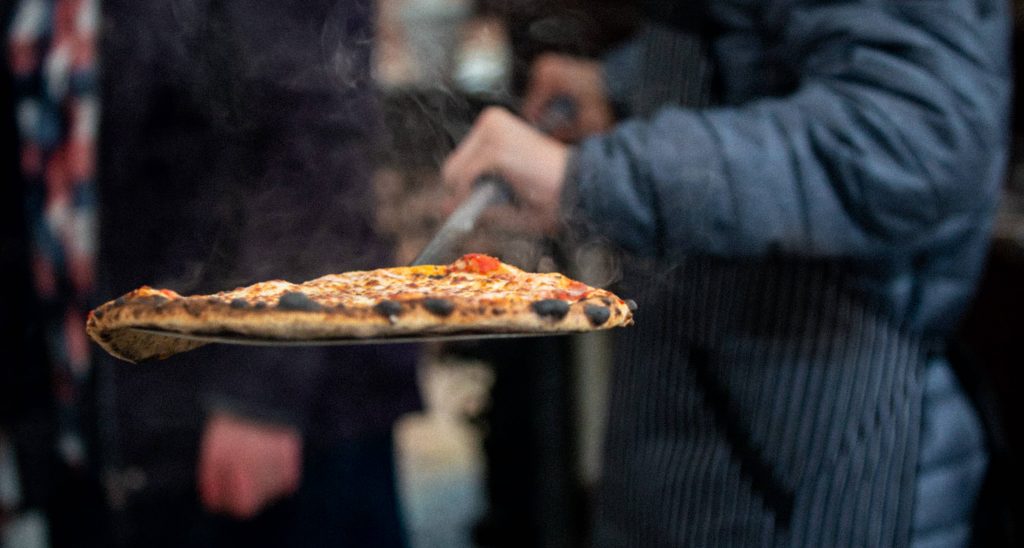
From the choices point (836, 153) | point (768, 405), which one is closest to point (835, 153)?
point (836, 153)

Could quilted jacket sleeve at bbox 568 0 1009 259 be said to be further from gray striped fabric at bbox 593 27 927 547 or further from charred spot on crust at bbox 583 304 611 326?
charred spot on crust at bbox 583 304 611 326

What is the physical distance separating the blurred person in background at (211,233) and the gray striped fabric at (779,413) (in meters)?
0.30

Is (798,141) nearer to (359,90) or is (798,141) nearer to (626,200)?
(626,200)

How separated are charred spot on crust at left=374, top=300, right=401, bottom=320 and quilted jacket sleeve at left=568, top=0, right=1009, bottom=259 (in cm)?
31

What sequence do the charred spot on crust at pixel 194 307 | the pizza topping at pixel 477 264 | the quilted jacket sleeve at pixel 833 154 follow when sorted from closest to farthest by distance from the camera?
the charred spot on crust at pixel 194 307 < the pizza topping at pixel 477 264 < the quilted jacket sleeve at pixel 833 154

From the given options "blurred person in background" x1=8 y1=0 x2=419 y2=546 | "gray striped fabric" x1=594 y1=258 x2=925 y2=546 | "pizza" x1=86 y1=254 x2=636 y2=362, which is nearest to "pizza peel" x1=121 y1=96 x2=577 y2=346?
"pizza" x1=86 y1=254 x2=636 y2=362

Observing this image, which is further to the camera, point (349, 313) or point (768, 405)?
point (768, 405)

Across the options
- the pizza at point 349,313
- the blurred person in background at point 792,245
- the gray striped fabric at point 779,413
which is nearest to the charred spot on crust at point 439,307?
the pizza at point 349,313

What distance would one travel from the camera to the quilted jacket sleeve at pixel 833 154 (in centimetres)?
72

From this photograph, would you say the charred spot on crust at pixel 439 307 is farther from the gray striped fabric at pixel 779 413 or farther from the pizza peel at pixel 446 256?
the gray striped fabric at pixel 779 413

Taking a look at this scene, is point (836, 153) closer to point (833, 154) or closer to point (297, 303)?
point (833, 154)

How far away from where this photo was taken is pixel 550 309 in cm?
48

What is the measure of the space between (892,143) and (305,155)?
51 cm

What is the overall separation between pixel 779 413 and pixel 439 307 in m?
0.49
